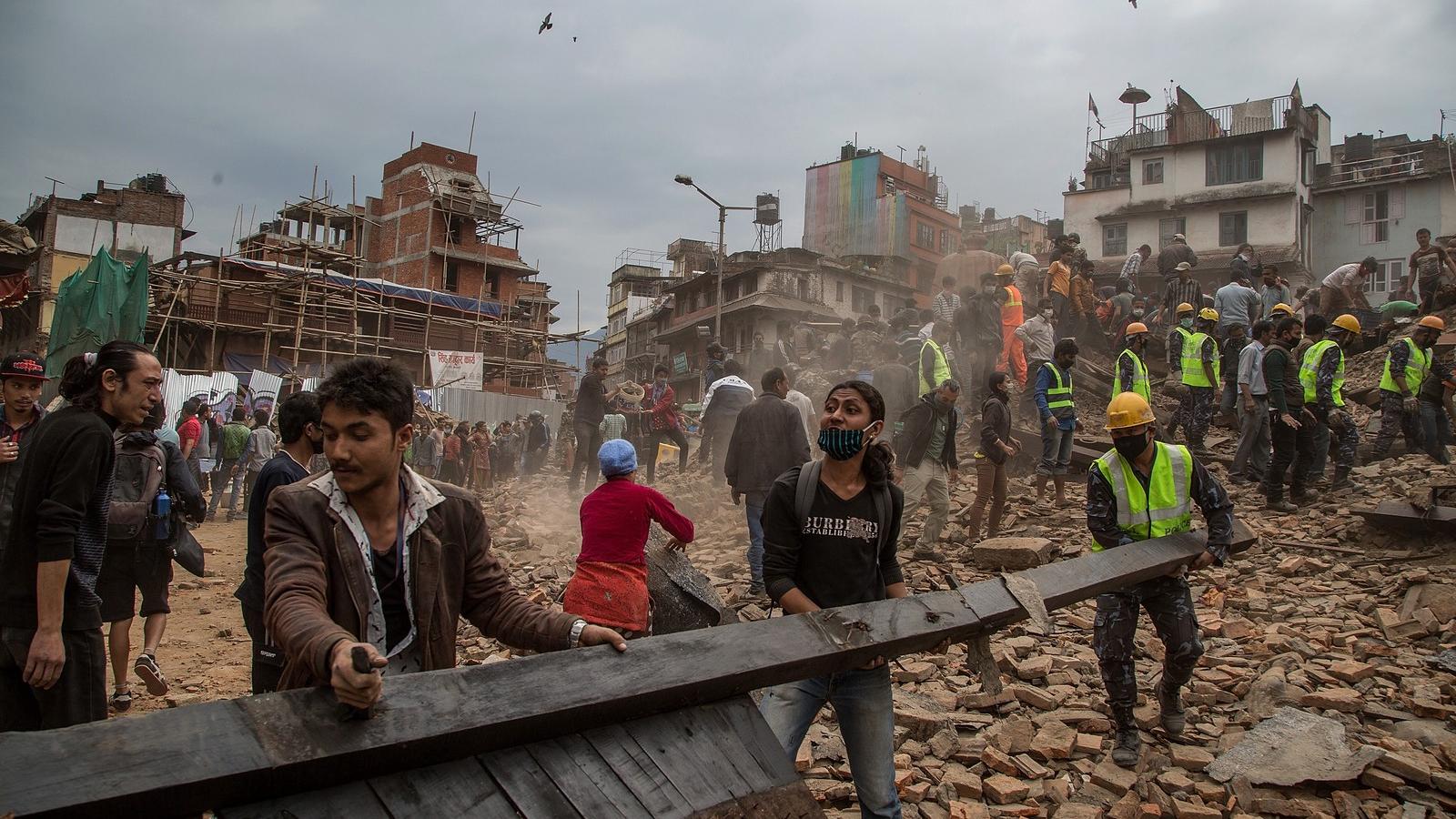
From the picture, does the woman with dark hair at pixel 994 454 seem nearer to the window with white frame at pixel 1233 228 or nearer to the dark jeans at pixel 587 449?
the dark jeans at pixel 587 449

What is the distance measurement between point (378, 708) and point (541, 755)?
0.42 meters

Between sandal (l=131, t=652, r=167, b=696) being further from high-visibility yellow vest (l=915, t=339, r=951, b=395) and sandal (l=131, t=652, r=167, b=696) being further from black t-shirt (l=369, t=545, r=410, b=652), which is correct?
high-visibility yellow vest (l=915, t=339, r=951, b=395)

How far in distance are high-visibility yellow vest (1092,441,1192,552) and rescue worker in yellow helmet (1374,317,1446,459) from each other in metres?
7.59

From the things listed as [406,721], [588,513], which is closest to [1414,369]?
[588,513]

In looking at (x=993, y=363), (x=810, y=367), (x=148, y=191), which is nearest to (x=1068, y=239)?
(x=993, y=363)

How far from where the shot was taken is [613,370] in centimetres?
6800

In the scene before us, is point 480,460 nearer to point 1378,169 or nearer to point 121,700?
point 121,700

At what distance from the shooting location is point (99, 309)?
19.7 metres

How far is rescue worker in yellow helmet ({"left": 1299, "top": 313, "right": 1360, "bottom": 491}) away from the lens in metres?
9.57

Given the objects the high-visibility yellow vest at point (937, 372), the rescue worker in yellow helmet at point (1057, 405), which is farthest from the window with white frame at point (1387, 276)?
the high-visibility yellow vest at point (937, 372)

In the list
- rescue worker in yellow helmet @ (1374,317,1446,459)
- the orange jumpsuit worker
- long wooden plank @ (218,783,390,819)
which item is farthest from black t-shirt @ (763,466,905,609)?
the orange jumpsuit worker

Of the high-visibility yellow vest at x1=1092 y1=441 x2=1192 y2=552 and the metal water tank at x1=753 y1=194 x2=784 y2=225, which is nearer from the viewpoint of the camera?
the high-visibility yellow vest at x1=1092 y1=441 x2=1192 y2=552

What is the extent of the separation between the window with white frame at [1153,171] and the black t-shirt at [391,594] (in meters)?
44.2

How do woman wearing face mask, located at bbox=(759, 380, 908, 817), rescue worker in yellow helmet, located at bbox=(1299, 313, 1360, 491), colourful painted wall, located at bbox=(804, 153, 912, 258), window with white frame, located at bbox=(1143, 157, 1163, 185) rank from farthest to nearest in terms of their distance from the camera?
1. colourful painted wall, located at bbox=(804, 153, 912, 258)
2. window with white frame, located at bbox=(1143, 157, 1163, 185)
3. rescue worker in yellow helmet, located at bbox=(1299, 313, 1360, 491)
4. woman wearing face mask, located at bbox=(759, 380, 908, 817)
